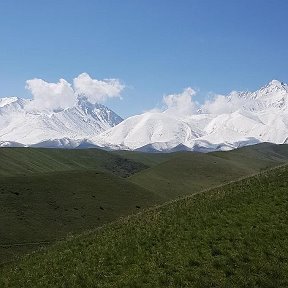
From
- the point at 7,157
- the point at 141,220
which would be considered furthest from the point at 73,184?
the point at 7,157

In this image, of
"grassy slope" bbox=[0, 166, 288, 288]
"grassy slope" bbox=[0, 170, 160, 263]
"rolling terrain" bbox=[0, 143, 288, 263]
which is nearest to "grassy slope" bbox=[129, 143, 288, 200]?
"rolling terrain" bbox=[0, 143, 288, 263]

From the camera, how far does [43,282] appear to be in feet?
96.7

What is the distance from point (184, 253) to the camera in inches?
1200

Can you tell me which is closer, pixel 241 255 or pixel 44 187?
pixel 241 255

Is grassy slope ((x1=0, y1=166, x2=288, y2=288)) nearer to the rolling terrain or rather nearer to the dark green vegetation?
the dark green vegetation

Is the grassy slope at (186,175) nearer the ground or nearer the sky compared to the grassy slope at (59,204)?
nearer the sky

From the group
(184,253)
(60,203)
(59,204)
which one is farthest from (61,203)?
(184,253)

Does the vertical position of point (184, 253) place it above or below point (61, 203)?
above

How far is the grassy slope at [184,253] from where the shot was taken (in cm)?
2742

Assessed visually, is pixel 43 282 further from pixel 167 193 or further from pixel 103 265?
pixel 167 193

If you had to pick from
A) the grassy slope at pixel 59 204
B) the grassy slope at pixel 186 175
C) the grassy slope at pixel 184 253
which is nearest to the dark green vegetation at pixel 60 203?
the grassy slope at pixel 59 204

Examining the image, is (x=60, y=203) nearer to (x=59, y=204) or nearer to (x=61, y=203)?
(x=61, y=203)

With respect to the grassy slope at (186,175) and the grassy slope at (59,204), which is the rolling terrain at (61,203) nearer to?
the grassy slope at (59,204)

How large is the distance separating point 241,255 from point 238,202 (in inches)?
478
